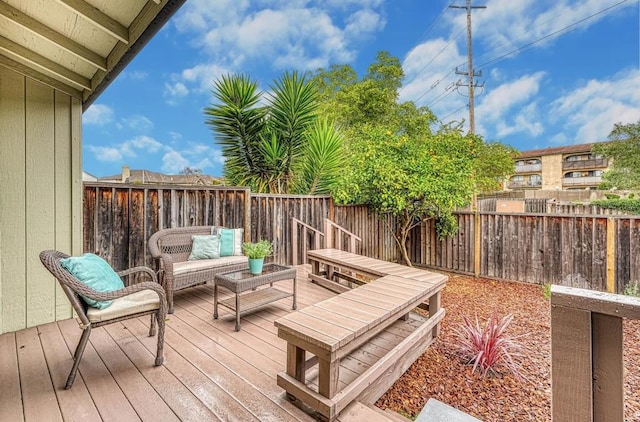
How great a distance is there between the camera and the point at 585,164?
87.9ft

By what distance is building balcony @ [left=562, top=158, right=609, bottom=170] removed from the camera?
84.2ft

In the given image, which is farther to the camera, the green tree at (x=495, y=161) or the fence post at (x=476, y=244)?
the green tree at (x=495, y=161)

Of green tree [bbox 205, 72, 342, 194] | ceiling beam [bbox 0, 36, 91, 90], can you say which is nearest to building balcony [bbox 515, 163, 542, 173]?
green tree [bbox 205, 72, 342, 194]

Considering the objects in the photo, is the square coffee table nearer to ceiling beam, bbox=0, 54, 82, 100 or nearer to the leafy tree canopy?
ceiling beam, bbox=0, 54, 82, 100

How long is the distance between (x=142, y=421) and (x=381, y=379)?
152cm

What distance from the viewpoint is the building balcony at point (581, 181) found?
26.6m

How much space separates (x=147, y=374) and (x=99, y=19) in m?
2.36

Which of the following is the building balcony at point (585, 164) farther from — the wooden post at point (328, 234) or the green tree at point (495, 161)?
the wooden post at point (328, 234)

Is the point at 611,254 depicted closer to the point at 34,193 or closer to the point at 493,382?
the point at 493,382

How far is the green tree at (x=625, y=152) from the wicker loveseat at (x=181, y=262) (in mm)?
18189

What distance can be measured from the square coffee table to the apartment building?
95.1 ft

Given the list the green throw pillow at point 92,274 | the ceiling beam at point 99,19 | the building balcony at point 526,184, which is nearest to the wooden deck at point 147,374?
the green throw pillow at point 92,274

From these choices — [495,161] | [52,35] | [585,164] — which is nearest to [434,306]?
[52,35]

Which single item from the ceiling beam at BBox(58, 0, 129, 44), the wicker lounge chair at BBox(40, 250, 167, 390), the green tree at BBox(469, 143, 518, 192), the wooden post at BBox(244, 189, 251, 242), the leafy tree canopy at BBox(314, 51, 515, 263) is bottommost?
the wicker lounge chair at BBox(40, 250, 167, 390)
